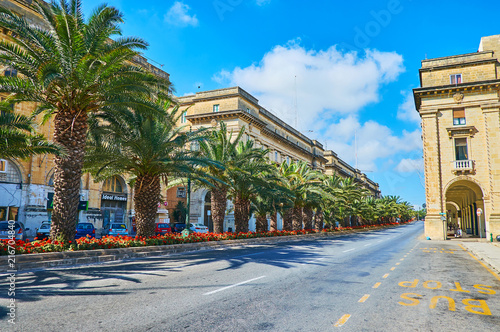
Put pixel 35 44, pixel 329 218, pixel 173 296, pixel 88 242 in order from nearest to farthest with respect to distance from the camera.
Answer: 1. pixel 173 296
2. pixel 35 44
3. pixel 88 242
4. pixel 329 218

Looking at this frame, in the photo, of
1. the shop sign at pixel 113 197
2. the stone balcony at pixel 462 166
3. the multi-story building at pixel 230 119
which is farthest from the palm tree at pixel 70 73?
the stone balcony at pixel 462 166

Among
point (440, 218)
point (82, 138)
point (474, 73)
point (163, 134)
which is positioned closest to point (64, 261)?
point (82, 138)

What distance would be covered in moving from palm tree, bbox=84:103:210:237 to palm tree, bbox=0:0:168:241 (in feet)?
7.50

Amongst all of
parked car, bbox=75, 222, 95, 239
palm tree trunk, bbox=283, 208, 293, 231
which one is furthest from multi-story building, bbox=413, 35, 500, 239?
parked car, bbox=75, 222, 95, 239

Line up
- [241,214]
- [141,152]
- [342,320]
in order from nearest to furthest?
[342,320], [141,152], [241,214]

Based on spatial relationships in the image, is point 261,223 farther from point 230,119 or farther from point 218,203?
point 230,119

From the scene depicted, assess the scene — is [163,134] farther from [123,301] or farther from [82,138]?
[123,301]

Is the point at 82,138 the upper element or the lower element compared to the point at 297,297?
upper

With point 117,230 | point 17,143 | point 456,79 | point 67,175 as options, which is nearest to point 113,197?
point 117,230

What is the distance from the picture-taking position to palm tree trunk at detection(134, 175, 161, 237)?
678 inches

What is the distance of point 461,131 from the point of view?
32.8 meters

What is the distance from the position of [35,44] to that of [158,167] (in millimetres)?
7415

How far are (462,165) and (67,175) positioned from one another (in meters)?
33.5

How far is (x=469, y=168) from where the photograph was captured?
31781mm
